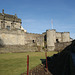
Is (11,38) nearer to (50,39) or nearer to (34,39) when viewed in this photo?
(34,39)

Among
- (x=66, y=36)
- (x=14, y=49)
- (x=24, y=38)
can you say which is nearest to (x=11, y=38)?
(x=24, y=38)

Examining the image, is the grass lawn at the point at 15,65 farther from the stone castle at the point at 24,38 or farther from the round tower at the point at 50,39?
Result: the round tower at the point at 50,39

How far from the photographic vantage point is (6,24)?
38844 millimetres

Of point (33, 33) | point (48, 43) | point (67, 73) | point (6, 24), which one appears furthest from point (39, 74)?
point (6, 24)

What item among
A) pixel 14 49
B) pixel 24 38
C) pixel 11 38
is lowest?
pixel 14 49

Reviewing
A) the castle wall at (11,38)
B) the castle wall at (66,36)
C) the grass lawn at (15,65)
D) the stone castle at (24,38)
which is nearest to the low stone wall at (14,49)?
the stone castle at (24,38)

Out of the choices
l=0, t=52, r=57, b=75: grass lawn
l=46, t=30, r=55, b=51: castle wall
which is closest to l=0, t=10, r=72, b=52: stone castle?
l=46, t=30, r=55, b=51: castle wall

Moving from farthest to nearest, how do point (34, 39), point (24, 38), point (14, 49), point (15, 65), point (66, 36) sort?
point (66, 36) < point (34, 39) < point (24, 38) < point (14, 49) < point (15, 65)

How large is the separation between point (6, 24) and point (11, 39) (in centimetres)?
1204

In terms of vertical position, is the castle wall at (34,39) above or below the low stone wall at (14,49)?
above

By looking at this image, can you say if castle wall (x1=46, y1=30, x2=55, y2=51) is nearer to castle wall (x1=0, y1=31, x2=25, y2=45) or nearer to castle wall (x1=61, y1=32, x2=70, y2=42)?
castle wall (x1=61, y1=32, x2=70, y2=42)

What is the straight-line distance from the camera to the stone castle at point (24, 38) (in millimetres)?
27258

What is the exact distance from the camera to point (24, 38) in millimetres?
33594

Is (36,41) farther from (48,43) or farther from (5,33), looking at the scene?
(5,33)
